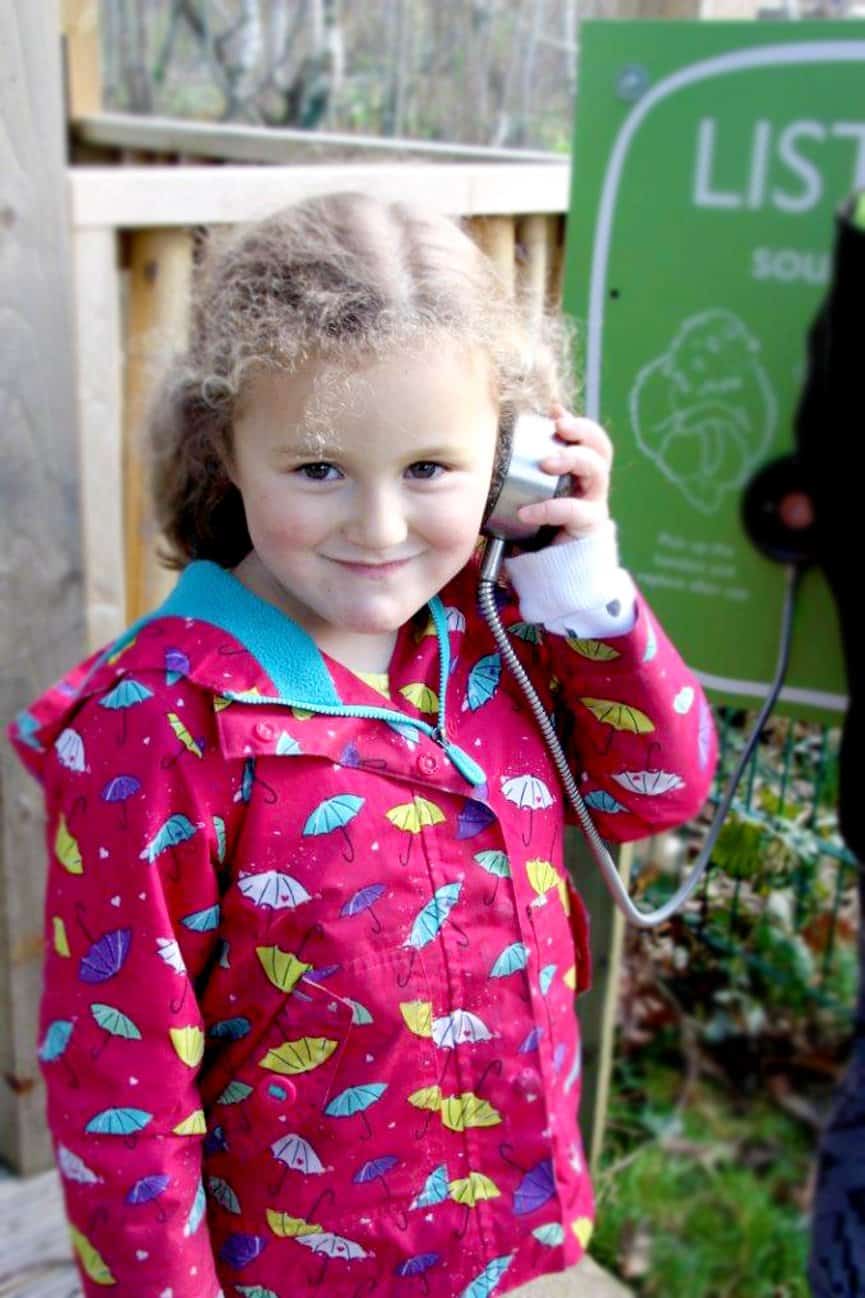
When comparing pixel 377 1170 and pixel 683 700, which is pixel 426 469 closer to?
pixel 683 700

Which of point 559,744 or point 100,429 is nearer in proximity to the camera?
point 559,744

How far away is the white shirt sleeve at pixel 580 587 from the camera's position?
4.41 feet

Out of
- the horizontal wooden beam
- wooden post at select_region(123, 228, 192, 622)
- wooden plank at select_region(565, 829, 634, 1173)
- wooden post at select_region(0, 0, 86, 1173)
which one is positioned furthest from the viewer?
the horizontal wooden beam

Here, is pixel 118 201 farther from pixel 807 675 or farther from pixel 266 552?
pixel 807 675

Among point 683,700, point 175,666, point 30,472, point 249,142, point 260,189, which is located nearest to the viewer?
point 175,666

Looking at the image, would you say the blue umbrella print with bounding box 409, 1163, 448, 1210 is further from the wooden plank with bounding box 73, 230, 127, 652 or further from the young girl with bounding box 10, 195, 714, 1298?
the wooden plank with bounding box 73, 230, 127, 652

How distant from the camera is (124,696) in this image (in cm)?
134

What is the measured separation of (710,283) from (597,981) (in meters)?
1.07

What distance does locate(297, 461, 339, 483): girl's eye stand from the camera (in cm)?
125

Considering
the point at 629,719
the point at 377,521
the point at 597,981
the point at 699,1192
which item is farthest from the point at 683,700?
the point at 699,1192

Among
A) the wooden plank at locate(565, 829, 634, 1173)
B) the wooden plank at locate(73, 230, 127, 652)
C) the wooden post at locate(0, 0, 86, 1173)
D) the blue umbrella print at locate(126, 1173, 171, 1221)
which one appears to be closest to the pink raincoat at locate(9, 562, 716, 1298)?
the blue umbrella print at locate(126, 1173, 171, 1221)

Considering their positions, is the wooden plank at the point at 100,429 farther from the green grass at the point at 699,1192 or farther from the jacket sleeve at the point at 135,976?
the green grass at the point at 699,1192

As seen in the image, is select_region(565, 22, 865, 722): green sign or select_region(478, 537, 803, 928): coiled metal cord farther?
select_region(478, 537, 803, 928): coiled metal cord

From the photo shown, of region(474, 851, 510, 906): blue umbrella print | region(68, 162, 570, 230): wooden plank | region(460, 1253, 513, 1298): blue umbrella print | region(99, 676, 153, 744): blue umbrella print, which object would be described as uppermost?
region(68, 162, 570, 230): wooden plank
